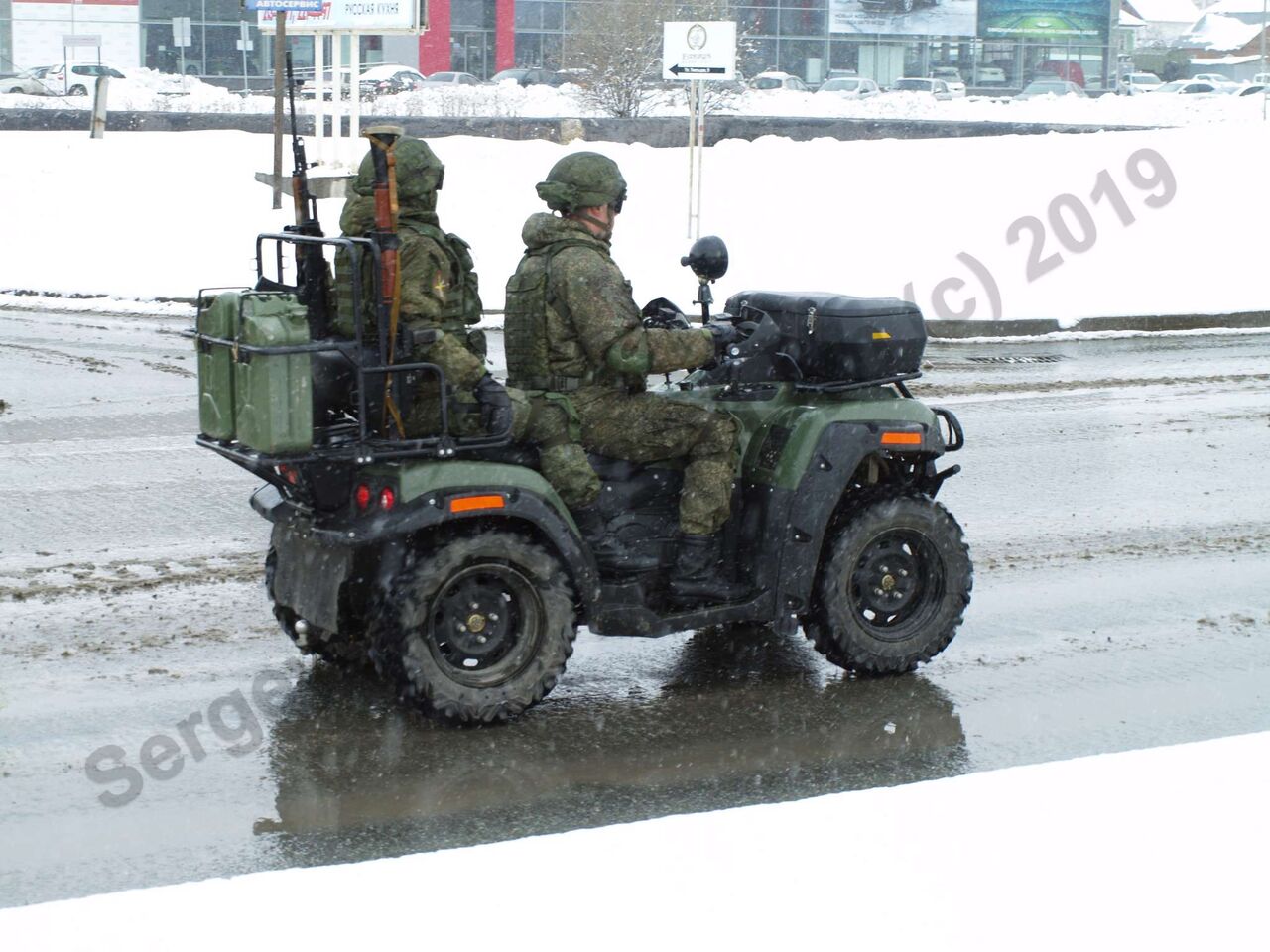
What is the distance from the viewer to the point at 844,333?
6.22 metres

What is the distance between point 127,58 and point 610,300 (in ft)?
187

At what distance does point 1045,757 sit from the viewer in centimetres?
571

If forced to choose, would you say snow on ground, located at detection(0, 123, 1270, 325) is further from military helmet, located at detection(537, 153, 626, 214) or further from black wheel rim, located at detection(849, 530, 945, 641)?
military helmet, located at detection(537, 153, 626, 214)

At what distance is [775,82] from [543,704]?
52056 mm

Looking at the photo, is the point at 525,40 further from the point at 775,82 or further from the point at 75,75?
the point at 75,75

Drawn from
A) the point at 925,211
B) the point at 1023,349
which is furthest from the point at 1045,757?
the point at 925,211

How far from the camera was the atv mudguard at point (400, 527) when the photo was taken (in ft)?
18.5

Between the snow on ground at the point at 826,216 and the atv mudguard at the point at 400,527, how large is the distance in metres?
12.4

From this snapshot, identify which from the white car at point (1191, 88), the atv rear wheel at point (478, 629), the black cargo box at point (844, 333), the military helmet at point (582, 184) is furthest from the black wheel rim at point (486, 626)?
the white car at point (1191, 88)

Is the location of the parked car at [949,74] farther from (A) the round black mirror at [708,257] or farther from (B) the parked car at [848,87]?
(A) the round black mirror at [708,257]

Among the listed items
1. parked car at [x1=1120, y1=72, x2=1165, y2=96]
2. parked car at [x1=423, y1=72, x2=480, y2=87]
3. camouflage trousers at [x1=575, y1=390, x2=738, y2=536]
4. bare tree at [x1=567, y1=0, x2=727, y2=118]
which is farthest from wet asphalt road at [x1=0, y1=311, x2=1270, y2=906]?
parked car at [x1=1120, y1=72, x2=1165, y2=96]

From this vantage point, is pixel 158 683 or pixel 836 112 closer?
pixel 158 683

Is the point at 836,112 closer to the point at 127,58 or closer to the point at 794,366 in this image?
the point at 127,58

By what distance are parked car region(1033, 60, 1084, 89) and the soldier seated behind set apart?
64.3 metres
